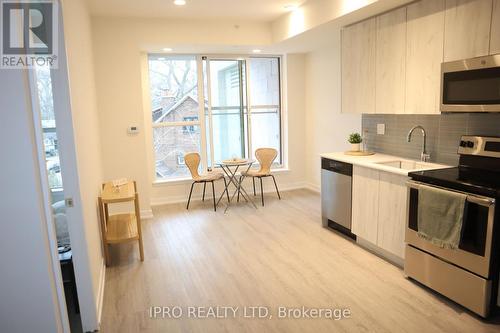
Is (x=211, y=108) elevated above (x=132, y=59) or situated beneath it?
situated beneath

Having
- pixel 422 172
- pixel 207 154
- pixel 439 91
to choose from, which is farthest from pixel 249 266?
pixel 207 154

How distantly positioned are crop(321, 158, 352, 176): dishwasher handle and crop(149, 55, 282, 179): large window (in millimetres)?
2323

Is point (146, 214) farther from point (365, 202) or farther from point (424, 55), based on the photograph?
point (424, 55)

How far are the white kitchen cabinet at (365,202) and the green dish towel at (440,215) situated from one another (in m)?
0.70

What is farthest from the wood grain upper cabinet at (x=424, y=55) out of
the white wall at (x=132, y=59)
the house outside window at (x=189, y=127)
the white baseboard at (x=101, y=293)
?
the house outside window at (x=189, y=127)

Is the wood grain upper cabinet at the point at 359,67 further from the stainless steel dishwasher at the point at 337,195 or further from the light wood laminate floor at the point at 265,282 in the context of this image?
the light wood laminate floor at the point at 265,282

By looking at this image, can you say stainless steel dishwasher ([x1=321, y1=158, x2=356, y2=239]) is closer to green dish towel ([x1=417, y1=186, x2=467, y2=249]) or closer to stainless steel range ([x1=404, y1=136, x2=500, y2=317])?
stainless steel range ([x1=404, y1=136, x2=500, y2=317])

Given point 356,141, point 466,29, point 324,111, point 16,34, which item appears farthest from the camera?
point 324,111

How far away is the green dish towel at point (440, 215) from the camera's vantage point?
2656mm

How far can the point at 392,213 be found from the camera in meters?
3.44

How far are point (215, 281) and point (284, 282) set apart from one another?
0.61m

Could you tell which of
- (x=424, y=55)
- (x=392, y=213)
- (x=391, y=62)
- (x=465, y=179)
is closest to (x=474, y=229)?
(x=465, y=179)

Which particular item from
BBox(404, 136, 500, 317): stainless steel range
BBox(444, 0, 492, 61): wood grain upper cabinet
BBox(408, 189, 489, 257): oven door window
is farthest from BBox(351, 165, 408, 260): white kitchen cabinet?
BBox(444, 0, 492, 61): wood grain upper cabinet

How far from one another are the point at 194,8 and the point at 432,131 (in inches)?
121
